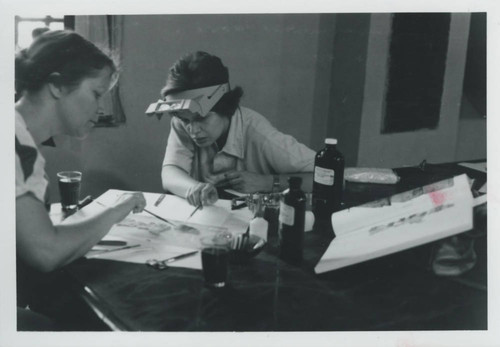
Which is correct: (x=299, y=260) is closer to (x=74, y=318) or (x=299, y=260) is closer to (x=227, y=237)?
(x=227, y=237)

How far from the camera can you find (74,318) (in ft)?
4.11

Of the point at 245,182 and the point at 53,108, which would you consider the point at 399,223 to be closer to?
the point at 245,182

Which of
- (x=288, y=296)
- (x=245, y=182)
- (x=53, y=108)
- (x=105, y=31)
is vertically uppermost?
(x=105, y=31)

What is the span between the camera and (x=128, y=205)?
124cm

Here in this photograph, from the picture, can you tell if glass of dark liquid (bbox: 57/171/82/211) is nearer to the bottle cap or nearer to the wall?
the wall

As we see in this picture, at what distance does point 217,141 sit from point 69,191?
27.8 inches

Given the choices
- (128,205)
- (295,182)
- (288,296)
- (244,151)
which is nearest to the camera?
(288,296)

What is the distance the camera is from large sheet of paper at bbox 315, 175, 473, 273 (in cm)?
102

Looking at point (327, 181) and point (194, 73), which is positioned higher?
point (194, 73)

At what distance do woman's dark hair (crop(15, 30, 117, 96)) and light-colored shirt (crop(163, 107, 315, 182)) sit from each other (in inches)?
24.8

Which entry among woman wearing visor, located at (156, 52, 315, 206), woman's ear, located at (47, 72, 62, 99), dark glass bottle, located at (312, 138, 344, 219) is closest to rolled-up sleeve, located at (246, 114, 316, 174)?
woman wearing visor, located at (156, 52, 315, 206)

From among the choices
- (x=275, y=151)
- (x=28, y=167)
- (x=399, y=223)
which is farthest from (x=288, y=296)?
(x=275, y=151)

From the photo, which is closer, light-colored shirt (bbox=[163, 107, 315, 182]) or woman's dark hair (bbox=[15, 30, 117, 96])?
woman's dark hair (bbox=[15, 30, 117, 96])

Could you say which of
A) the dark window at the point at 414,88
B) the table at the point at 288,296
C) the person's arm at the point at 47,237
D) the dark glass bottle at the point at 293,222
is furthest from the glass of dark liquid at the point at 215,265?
the dark window at the point at 414,88
